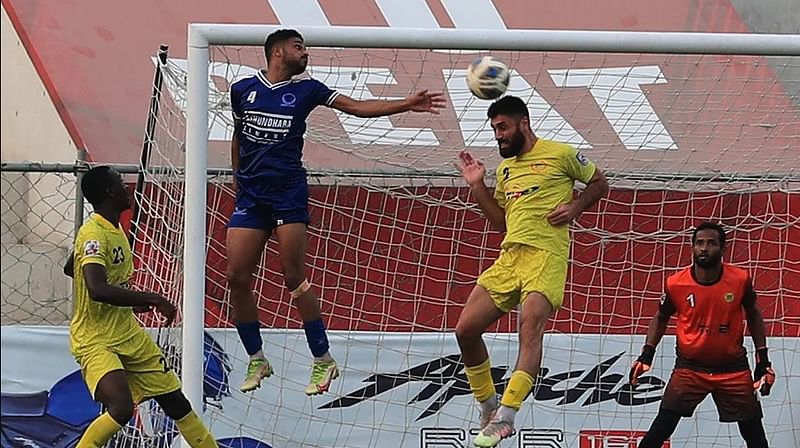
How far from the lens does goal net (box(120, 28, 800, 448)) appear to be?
716cm

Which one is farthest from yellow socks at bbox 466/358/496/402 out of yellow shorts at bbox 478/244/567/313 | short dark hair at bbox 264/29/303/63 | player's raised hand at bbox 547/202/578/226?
short dark hair at bbox 264/29/303/63

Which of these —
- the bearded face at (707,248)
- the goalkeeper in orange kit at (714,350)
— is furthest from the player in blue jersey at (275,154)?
the goalkeeper in orange kit at (714,350)

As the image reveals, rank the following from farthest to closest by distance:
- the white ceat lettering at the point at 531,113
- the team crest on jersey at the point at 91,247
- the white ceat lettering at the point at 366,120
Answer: the white ceat lettering at the point at 531,113
the white ceat lettering at the point at 366,120
the team crest on jersey at the point at 91,247

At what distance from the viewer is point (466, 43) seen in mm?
5660

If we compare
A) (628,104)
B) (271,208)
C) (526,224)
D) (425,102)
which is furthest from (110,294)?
(628,104)

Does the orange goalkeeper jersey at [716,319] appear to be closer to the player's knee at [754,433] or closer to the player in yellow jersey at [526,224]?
the player's knee at [754,433]

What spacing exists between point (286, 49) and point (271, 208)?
2.54 ft

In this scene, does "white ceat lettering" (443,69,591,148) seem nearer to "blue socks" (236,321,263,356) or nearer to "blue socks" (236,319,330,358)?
"blue socks" (236,319,330,358)

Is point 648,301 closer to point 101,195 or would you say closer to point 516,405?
point 516,405

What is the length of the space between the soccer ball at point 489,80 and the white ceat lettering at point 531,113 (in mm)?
2195

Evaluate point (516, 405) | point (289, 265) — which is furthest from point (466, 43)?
point (516, 405)

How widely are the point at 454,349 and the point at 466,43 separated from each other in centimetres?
228

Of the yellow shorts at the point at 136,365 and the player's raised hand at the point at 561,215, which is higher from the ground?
the player's raised hand at the point at 561,215

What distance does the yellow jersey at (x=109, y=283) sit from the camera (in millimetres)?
A: 5320
